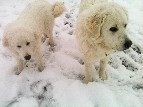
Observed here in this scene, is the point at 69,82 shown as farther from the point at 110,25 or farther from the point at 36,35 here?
the point at 110,25

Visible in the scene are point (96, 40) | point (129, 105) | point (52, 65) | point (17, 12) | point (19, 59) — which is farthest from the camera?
point (17, 12)

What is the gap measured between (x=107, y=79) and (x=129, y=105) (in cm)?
59

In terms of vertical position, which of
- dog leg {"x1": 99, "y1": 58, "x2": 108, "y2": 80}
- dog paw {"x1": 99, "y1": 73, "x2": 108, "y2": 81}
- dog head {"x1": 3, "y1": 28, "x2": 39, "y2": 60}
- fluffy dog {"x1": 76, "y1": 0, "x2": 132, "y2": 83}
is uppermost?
fluffy dog {"x1": 76, "y1": 0, "x2": 132, "y2": 83}

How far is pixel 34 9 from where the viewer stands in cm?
416

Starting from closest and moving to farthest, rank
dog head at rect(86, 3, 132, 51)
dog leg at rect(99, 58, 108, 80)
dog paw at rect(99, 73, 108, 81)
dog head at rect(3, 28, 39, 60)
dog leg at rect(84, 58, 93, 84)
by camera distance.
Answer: dog head at rect(86, 3, 132, 51) < dog head at rect(3, 28, 39, 60) < dog leg at rect(84, 58, 93, 84) < dog leg at rect(99, 58, 108, 80) < dog paw at rect(99, 73, 108, 81)

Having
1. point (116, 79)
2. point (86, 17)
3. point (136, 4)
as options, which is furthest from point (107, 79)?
point (136, 4)

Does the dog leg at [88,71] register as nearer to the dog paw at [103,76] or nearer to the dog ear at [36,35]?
the dog paw at [103,76]

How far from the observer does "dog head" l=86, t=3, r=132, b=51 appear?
306 cm

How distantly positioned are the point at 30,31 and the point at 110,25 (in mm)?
1250

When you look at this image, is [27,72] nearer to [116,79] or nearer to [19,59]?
[19,59]

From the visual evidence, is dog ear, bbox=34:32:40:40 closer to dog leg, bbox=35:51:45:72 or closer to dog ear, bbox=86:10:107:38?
dog leg, bbox=35:51:45:72

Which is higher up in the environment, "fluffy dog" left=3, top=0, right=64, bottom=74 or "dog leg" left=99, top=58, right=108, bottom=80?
"fluffy dog" left=3, top=0, right=64, bottom=74

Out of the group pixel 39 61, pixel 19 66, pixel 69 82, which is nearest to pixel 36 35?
pixel 39 61

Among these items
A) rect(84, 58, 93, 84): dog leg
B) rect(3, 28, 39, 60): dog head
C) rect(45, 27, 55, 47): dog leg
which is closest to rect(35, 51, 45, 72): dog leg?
rect(3, 28, 39, 60): dog head
